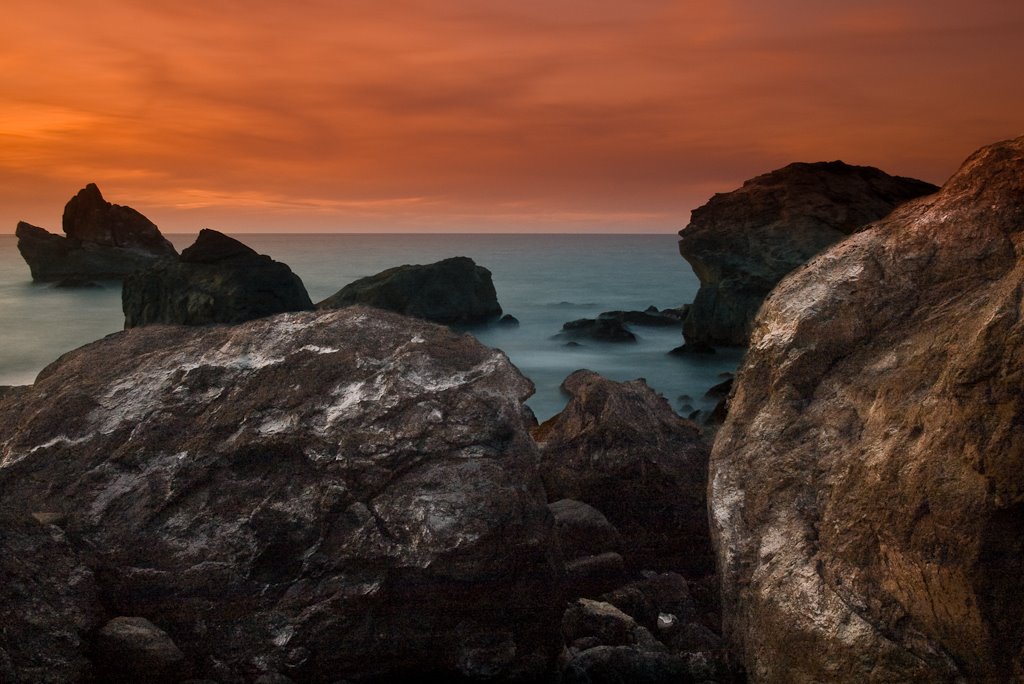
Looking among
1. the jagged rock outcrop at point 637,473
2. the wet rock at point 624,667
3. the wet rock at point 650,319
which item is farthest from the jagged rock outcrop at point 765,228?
the wet rock at point 624,667

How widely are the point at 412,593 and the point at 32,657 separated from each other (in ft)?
9.54

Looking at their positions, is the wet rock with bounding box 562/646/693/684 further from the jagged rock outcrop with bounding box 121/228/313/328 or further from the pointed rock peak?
the pointed rock peak

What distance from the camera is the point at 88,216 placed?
3511 inches

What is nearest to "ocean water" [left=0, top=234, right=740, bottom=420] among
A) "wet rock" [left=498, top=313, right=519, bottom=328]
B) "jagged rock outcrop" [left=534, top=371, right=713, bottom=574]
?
"wet rock" [left=498, top=313, right=519, bottom=328]

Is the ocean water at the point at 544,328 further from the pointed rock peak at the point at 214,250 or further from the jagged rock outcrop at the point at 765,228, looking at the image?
the pointed rock peak at the point at 214,250

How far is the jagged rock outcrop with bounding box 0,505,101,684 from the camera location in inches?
259

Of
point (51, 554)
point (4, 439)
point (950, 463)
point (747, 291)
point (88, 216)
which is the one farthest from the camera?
point (88, 216)

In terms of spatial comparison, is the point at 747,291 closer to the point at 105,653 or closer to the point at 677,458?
the point at 677,458

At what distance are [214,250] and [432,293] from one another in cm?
1141

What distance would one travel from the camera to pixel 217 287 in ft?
124

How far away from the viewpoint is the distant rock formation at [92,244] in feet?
282

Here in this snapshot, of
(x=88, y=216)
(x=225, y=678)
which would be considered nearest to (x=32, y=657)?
(x=225, y=678)

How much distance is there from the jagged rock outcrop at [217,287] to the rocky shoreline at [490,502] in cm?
2894

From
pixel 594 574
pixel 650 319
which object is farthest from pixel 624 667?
pixel 650 319
